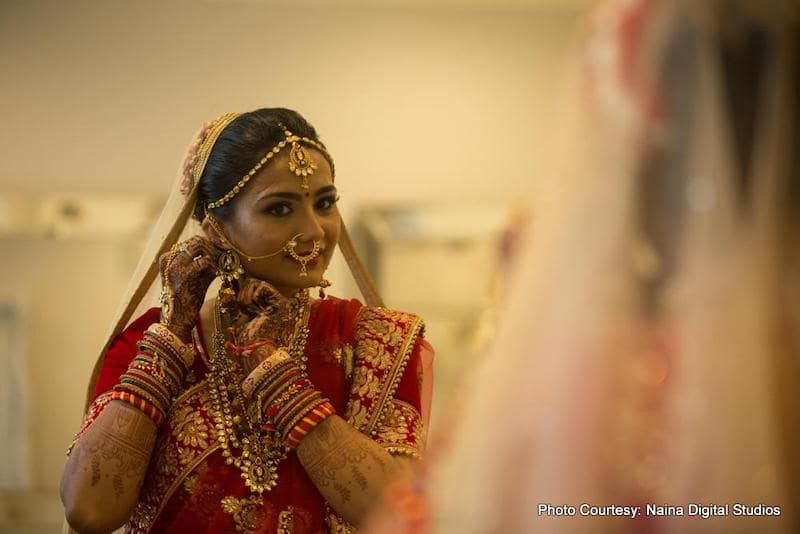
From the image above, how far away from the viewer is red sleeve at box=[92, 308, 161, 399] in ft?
5.65

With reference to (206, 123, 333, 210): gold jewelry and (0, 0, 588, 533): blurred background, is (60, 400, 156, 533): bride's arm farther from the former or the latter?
(0, 0, 588, 533): blurred background

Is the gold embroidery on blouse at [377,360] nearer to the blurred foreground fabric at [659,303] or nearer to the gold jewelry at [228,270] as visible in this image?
the gold jewelry at [228,270]

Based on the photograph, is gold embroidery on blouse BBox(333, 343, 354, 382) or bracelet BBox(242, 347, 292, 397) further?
gold embroidery on blouse BBox(333, 343, 354, 382)

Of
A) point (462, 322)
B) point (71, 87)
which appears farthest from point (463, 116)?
point (71, 87)

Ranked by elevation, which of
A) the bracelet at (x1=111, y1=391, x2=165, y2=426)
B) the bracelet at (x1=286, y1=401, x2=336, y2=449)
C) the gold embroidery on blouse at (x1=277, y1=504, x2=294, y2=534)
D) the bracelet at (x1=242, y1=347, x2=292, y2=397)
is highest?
the bracelet at (x1=242, y1=347, x2=292, y2=397)

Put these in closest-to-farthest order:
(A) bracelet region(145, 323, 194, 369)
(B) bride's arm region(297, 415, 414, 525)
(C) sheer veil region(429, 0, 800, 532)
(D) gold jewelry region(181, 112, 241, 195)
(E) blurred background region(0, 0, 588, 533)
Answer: (C) sheer veil region(429, 0, 800, 532)
(B) bride's arm region(297, 415, 414, 525)
(A) bracelet region(145, 323, 194, 369)
(D) gold jewelry region(181, 112, 241, 195)
(E) blurred background region(0, 0, 588, 533)

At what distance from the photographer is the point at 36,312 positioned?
3088 mm

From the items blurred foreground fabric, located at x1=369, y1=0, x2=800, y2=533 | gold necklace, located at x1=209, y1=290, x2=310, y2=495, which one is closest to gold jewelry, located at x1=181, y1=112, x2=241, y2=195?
Answer: gold necklace, located at x1=209, y1=290, x2=310, y2=495

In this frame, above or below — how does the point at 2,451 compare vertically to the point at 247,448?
below

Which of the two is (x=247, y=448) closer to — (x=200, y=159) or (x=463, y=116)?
(x=200, y=159)

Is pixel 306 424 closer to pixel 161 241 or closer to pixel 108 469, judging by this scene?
pixel 108 469

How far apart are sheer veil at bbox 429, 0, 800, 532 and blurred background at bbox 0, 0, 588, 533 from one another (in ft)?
7.33

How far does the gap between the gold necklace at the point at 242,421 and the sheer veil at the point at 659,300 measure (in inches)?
32.3

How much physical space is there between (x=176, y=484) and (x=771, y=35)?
3.99 feet
